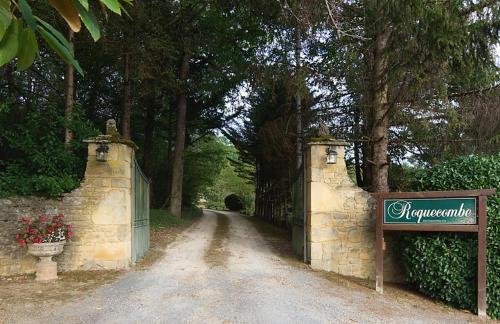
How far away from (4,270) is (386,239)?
22.5ft

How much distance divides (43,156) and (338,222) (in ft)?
19.2

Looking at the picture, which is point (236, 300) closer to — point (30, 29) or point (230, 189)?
point (30, 29)

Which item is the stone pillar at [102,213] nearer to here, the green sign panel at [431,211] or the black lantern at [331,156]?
the black lantern at [331,156]

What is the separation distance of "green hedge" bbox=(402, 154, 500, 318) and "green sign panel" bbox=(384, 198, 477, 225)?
11.1 inches

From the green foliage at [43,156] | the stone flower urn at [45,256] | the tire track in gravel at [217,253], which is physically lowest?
the tire track in gravel at [217,253]

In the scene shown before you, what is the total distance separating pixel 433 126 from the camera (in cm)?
917

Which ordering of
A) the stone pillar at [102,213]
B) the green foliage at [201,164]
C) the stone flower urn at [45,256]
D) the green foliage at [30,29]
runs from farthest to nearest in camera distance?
the green foliage at [201,164]
the stone pillar at [102,213]
the stone flower urn at [45,256]
the green foliage at [30,29]

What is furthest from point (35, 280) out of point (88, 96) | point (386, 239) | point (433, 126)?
point (88, 96)

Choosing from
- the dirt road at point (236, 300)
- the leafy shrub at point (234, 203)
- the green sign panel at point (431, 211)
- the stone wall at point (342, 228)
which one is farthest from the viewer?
the leafy shrub at point (234, 203)

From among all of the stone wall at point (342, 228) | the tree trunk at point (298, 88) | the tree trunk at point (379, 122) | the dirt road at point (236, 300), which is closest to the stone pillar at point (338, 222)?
the stone wall at point (342, 228)

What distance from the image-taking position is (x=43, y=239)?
6.41 meters

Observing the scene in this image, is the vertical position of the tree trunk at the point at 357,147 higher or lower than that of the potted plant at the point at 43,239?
higher

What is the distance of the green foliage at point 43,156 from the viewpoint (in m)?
6.92

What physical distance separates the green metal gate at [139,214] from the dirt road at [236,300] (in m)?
0.63
